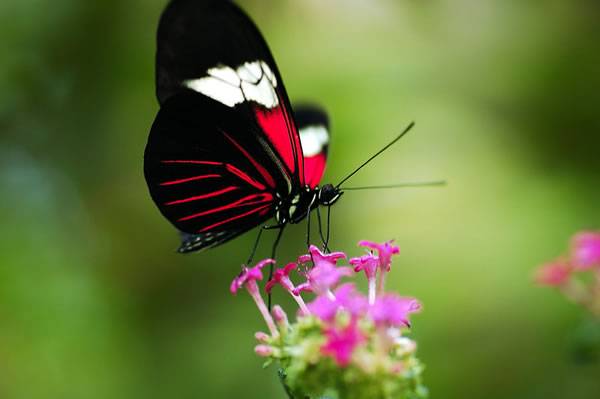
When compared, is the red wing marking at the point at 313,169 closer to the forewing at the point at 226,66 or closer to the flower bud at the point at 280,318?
the forewing at the point at 226,66

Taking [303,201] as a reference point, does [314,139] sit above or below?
above

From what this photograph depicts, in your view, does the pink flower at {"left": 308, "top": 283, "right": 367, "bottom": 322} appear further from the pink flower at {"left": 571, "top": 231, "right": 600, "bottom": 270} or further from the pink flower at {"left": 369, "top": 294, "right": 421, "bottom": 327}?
the pink flower at {"left": 571, "top": 231, "right": 600, "bottom": 270}

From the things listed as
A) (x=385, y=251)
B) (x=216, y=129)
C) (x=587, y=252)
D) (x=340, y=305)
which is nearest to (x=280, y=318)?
(x=340, y=305)

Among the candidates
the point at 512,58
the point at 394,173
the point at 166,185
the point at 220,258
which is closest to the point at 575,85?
the point at 512,58

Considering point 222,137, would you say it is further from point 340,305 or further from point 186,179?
point 340,305

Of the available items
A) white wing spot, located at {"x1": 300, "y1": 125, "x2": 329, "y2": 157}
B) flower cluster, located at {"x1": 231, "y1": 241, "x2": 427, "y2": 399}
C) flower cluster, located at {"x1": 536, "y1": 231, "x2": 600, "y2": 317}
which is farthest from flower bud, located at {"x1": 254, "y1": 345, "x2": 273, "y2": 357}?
flower cluster, located at {"x1": 536, "y1": 231, "x2": 600, "y2": 317}

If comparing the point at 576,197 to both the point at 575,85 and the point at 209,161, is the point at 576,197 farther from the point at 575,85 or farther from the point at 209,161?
the point at 209,161


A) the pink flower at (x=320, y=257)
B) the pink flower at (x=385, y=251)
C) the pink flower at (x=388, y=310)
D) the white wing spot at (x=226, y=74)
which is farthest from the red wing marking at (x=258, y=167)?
the pink flower at (x=388, y=310)
